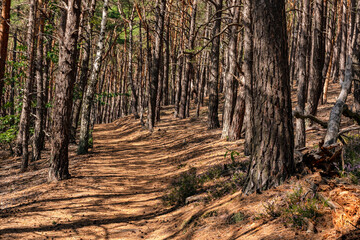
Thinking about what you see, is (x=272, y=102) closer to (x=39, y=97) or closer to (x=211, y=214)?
(x=211, y=214)

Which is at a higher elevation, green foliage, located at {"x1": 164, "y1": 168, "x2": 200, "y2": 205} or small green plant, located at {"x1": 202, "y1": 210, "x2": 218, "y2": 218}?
small green plant, located at {"x1": 202, "y1": 210, "x2": 218, "y2": 218}

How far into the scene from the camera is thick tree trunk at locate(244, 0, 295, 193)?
17.9ft

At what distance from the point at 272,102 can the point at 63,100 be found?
6333 millimetres

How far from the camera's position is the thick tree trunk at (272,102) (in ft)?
17.9

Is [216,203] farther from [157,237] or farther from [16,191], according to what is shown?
[16,191]

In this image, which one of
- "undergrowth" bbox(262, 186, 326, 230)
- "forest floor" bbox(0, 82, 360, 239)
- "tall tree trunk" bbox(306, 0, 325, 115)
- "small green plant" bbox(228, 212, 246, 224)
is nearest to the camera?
"undergrowth" bbox(262, 186, 326, 230)

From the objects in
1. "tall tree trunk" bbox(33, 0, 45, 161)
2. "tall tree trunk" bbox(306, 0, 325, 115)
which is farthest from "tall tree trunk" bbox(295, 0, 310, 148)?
"tall tree trunk" bbox(33, 0, 45, 161)

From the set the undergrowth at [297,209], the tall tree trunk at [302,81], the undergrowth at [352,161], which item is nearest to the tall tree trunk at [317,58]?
the tall tree trunk at [302,81]

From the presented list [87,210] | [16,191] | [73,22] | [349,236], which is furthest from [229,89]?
[349,236]

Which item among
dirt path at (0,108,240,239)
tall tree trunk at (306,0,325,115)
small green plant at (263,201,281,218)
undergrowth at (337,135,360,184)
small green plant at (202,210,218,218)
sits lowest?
dirt path at (0,108,240,239)

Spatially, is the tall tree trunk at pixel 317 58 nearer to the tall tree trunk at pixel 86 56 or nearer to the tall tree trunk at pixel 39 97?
the tall tree trunk at pixel 86 56

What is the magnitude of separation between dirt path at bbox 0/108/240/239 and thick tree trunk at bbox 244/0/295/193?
2.36m

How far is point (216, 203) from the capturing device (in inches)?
257

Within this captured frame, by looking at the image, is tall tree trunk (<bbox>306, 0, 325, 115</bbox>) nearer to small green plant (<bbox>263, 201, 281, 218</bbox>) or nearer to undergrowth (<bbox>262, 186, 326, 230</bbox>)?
undergrowth (<bbox>262, 186, 326, 230</bbox>)
